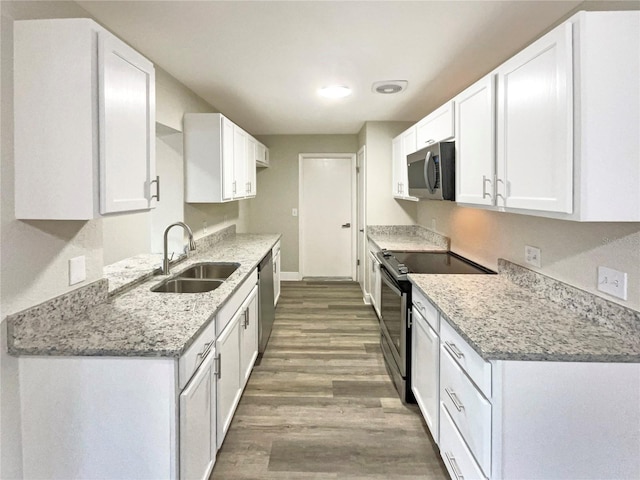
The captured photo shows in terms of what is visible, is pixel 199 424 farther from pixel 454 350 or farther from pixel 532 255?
pixel 532 255

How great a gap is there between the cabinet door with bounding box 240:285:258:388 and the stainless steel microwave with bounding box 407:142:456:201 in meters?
1.49

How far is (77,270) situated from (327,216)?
4.77m

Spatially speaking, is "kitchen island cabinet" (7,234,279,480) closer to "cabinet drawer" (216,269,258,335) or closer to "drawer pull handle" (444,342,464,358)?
"cabinet drawer" (216,269,258,335)

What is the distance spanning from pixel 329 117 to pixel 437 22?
2.70 m

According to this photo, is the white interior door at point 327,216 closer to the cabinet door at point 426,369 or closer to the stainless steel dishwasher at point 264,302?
the stainless steel dishwasher at point 264,302

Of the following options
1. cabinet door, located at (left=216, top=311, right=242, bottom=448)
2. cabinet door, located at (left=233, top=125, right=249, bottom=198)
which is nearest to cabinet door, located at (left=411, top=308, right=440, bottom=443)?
cabinet door, located at (left=216, top=311, right=242, bottom=448)

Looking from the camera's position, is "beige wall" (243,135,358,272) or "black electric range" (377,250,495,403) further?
"beige wall" (243,135,358,272)

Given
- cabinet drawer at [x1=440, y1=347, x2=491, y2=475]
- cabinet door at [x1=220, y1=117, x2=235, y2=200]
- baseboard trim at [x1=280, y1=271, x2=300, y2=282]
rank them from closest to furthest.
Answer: cabinet drawer at [x1=440, y1=347, x2=491, y2=475] → cabinet door at [x1=220, y1=117, x2=235, y2=200] → baseboard trim at [x1=280, y1=271, x2=300, y2=282]

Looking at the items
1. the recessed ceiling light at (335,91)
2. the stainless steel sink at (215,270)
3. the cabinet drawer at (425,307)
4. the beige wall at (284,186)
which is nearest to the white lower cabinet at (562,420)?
the cabinet drawer at (425,307)

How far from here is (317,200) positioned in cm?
638

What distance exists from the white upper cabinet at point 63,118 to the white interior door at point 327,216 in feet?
15.9

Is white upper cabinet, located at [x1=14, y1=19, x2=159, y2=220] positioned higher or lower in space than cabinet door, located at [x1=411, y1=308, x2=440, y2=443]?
higher

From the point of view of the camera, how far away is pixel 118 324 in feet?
5.56

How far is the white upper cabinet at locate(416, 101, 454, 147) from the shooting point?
2.72m
